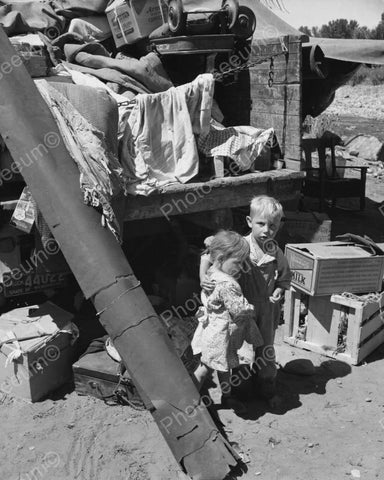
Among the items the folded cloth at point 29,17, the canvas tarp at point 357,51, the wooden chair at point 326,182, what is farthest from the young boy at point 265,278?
the wooden chair at point 326,182

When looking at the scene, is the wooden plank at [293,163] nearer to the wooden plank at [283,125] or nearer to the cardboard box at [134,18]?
the wooden plank at [283,125]

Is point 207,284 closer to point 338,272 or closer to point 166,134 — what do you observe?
point 338,272

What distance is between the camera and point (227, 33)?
5711 mm

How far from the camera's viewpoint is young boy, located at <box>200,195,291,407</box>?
3.83 meters

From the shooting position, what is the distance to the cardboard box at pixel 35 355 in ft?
13.1

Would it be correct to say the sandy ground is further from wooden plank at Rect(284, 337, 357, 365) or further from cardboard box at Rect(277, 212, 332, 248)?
wooden plank at Rect(284, 337, 357, 365)

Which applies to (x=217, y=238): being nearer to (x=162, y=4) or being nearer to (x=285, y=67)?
(x=285, y=67)

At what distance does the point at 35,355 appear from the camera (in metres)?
3.99

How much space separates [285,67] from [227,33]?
686 millimetres

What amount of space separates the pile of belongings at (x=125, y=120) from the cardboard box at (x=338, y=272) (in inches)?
48.9

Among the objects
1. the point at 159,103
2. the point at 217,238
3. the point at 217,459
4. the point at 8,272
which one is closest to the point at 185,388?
the point at 217,459

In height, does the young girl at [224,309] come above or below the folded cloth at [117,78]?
below

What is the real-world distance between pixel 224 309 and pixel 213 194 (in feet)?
5.71

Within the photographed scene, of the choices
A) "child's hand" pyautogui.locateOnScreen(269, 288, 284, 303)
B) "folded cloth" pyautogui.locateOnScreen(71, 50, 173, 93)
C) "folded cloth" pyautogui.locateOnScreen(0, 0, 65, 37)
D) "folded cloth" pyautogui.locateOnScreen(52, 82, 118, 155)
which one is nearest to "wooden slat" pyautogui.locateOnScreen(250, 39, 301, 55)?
"folded cloth" pyautogui.locateOnScreen(71, 50, 173, 93)
